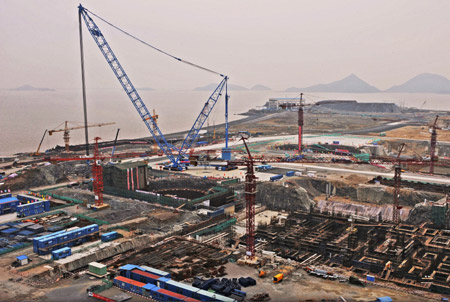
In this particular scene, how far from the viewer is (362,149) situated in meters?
62.0

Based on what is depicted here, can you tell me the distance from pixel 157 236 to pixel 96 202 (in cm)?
924

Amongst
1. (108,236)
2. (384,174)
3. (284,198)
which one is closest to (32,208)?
(108,236)

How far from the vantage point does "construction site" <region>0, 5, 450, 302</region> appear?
2084cm

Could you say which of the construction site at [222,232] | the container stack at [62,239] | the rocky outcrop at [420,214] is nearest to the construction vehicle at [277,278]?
the construction site at [222,232]

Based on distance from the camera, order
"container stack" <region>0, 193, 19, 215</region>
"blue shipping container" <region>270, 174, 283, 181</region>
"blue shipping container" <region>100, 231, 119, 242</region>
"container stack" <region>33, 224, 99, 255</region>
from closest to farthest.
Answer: "container stack" <region>33, 224, 99, 255</region> < "blue shipping container" <region>100, 231, 119, 242</region> < "container stack" <region>0, 193, 19, 215</region> < "blue shipping container" <region>270, 174, 283, 181</region>

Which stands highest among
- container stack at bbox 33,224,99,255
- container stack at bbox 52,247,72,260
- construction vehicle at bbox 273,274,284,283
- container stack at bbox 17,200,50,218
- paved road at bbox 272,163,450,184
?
paved road at bbox 272,163,450,184

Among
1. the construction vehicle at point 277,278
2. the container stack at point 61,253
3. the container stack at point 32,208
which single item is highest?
the container stack at point 32,208

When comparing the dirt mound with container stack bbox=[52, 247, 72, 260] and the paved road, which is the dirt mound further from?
the paved road

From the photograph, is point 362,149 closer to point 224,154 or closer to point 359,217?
point 224,154

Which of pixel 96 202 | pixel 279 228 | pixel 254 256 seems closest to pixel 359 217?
pixel 279 228

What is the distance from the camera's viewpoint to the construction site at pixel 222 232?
20844 millimetres

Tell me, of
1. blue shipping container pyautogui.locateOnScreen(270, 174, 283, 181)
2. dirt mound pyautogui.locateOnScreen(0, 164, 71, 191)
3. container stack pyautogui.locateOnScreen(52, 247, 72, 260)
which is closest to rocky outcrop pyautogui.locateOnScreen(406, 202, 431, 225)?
blue shipping container pyautogui.locateOnScreen(270, 174, 283, 181)

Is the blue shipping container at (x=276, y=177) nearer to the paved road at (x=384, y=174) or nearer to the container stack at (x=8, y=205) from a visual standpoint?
the paved road at (x=384, y=174)

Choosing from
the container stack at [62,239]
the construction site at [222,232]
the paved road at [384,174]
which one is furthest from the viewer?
the paved road at [384,174]
